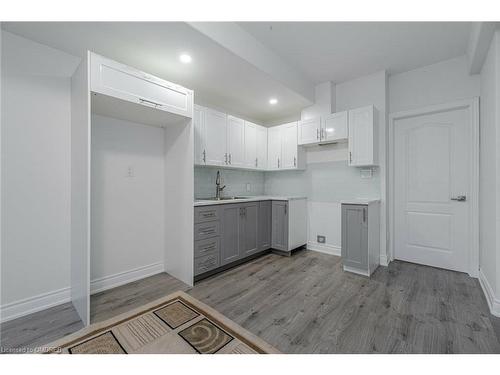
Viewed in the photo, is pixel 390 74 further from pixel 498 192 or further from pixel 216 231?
pixel 216 231

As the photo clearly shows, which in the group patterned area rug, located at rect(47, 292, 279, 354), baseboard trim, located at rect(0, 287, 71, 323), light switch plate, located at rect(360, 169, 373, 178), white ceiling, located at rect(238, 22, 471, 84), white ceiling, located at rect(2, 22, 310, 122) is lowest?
patterned area rug, located at rect(47, 292, 279, 354)

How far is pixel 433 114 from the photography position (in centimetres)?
302

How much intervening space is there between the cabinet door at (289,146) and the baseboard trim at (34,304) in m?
3.29

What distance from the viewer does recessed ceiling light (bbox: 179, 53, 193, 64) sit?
2259 millimetres

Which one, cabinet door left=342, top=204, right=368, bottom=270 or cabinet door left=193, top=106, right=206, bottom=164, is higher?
cabinet door left=193, top=106, right=206, bottom=164

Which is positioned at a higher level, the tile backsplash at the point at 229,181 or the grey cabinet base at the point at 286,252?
the tile backsplash at the point at 229,181

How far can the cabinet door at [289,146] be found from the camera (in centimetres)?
375

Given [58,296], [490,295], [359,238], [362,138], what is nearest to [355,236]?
[359,238]

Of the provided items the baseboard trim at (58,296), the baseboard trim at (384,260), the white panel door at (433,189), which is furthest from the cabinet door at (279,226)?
the baseboard trim at (58,296)

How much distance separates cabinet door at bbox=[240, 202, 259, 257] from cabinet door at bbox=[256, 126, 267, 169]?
2.99 ft

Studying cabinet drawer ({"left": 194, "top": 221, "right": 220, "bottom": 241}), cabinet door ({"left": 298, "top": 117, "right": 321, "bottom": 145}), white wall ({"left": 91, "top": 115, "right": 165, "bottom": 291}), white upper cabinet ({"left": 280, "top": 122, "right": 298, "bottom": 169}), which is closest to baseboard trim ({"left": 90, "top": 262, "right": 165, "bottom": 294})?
white wall ({"left": 91, "top": 115, "right": 165, "bottom": 291})

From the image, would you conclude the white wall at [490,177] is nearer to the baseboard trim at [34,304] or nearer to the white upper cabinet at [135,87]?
the white upper cabinet at [135,87]

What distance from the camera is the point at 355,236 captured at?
111 inches

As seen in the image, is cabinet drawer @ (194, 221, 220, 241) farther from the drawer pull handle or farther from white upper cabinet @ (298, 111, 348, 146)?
white upper cabinet @ (298, 111, 348, 146)
